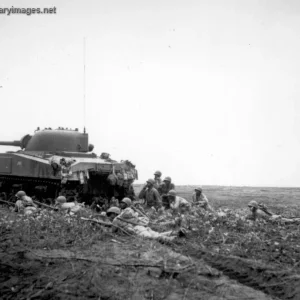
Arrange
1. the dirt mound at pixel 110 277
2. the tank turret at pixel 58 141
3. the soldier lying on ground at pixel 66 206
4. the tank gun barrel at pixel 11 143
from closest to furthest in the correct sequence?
the dirt mound at pixel 110 277
the soldier lying on ground at pixel 66 206
the tank turret at pixel 58 141
the tank gun barrel at pixel 11 143

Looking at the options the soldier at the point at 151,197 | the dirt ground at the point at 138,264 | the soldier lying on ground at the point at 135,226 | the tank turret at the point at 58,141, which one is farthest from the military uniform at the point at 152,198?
the dirt ground at the point at 138,264

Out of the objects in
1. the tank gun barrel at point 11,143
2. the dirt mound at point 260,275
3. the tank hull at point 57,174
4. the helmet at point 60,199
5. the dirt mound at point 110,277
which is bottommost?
the dirt mound at point 260,275

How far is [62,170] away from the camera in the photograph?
11.8m

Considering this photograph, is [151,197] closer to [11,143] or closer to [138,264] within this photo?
[11,143]

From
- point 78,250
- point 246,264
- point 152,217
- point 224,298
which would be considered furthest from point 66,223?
point 224,298

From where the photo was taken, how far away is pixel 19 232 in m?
7.24

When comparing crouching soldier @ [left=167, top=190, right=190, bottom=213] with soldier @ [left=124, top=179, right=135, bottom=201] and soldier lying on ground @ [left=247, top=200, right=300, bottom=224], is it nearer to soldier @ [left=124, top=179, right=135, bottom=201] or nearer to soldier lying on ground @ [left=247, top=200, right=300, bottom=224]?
soldier lying on ground @ [left=247, top=200, right=300, bottom=224]

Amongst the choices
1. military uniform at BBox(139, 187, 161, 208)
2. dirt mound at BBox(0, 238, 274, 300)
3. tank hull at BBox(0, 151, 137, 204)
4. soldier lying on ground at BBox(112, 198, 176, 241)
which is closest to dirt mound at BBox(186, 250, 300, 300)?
dirt mound at BBox(0, 238, 274, 300)

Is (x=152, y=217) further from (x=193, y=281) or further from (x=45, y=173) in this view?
(x=193, y=281)

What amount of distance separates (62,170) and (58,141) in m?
3.10

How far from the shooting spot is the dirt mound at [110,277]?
4309 millimetres

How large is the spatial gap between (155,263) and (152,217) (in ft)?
16.1

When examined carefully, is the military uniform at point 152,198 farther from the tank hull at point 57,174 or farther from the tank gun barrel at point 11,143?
the tank gun barrel at point 11,143

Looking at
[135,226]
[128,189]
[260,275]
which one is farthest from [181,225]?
[128,189]
